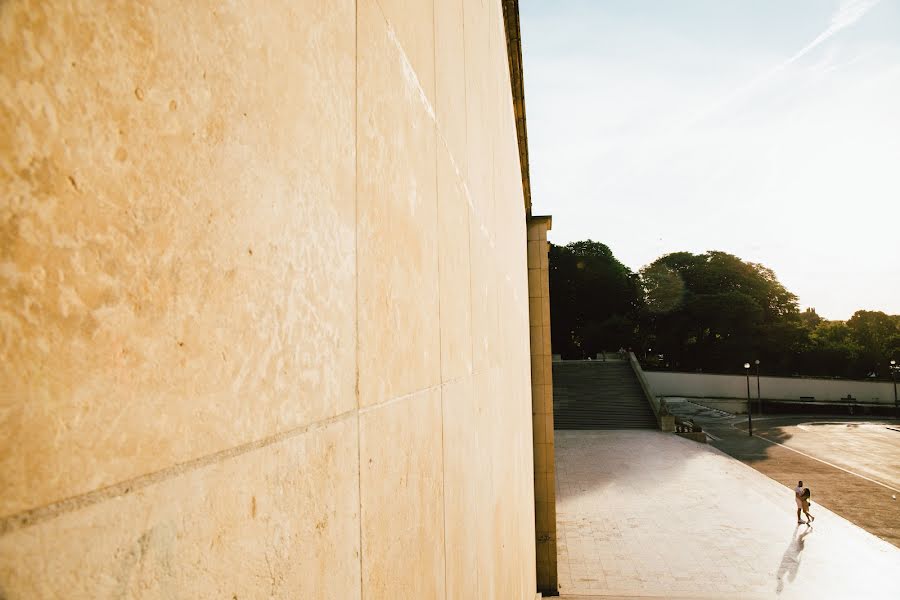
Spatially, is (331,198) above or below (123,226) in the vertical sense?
above

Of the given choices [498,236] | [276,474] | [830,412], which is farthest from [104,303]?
[830,412]

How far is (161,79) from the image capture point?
0.62 m

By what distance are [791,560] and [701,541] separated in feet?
7.08

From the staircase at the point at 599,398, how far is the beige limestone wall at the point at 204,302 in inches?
1325

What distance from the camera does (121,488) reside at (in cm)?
55

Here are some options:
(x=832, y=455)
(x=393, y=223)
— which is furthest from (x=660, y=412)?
(x=393, y=223)

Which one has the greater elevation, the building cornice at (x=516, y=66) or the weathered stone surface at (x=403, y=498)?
the building cornice at (x=516, y=66)

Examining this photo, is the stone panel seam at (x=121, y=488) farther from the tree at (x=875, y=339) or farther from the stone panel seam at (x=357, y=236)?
the tree at (x=875, y=339)

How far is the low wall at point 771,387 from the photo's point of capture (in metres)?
45.5

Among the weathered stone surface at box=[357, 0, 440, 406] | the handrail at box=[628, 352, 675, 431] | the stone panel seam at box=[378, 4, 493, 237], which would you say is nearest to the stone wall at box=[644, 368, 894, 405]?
the handrail at box=[628, 352, 675, 431]

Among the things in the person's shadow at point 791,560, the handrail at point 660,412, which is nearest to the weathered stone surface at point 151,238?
the person's shadow at point 791,560

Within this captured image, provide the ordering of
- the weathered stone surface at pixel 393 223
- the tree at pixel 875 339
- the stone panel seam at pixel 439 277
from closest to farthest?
the weathered stone surface at pixel 393 223 → the stone panel seam at pixel 439 277 → the tree at pixel 875 339

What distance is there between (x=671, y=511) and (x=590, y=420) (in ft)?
55.1

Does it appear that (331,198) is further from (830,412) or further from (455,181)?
(830,412)
